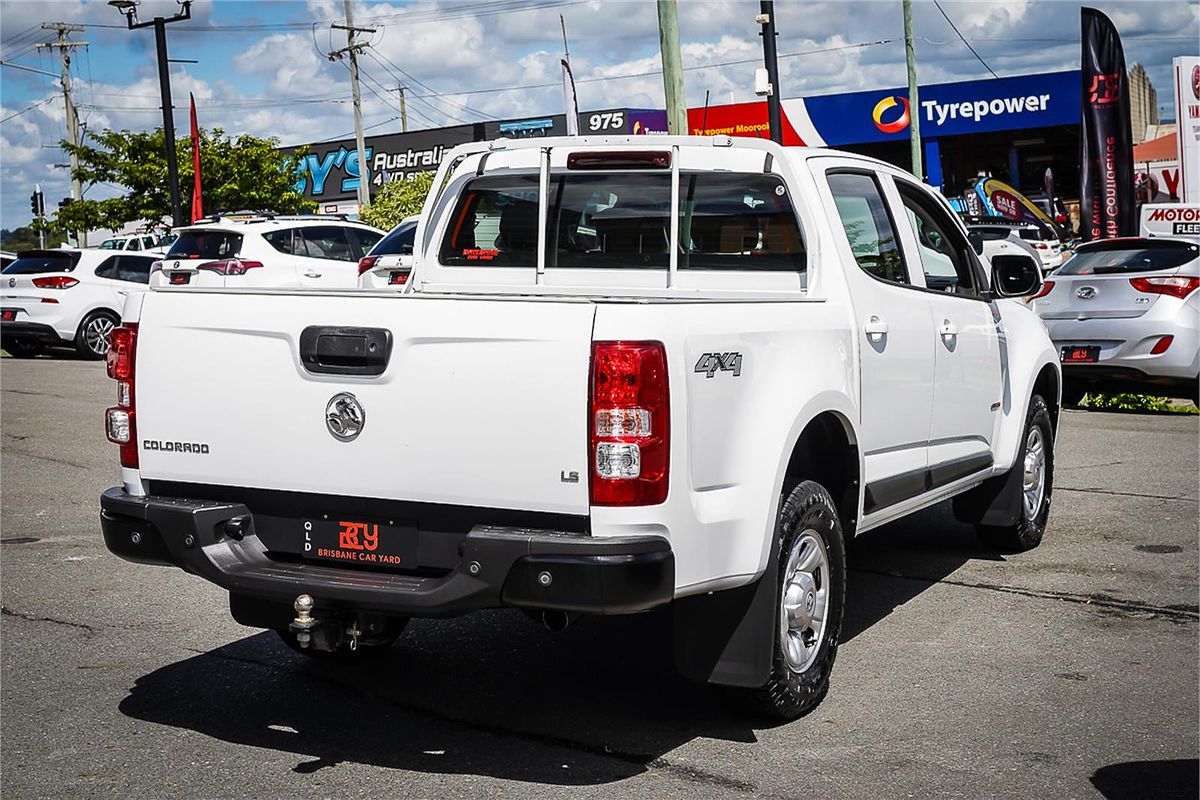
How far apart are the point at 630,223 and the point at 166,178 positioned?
40.2 meters

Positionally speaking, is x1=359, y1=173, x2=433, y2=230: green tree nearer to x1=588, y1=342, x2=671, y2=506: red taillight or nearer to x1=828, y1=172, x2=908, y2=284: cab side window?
x1=828, y1=172, x2=908, y2=284: cab side window

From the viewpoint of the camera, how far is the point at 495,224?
6.30m

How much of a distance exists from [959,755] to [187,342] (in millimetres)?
2876

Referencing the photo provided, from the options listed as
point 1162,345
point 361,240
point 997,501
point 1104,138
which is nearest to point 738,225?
point 997,501

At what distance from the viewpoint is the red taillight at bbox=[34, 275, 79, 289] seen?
→ 19922mm

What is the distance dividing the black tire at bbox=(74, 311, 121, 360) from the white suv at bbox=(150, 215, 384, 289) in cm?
183

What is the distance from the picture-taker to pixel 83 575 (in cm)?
736

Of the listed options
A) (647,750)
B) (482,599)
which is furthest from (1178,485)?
(482,599)

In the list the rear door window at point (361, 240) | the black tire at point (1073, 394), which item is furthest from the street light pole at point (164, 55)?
the black tire at point (1073, 394)

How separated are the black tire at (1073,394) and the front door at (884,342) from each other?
9.22 meters

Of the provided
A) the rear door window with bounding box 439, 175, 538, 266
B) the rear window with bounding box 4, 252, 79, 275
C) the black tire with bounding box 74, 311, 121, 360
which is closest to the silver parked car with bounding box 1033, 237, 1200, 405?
the rear door window with bounding box 439, 175, 538, 266

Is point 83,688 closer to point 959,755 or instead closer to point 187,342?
point 187,342

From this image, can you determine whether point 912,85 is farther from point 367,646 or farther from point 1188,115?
point 367,646

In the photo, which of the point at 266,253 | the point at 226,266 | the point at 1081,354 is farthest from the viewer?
the point at 266,253
